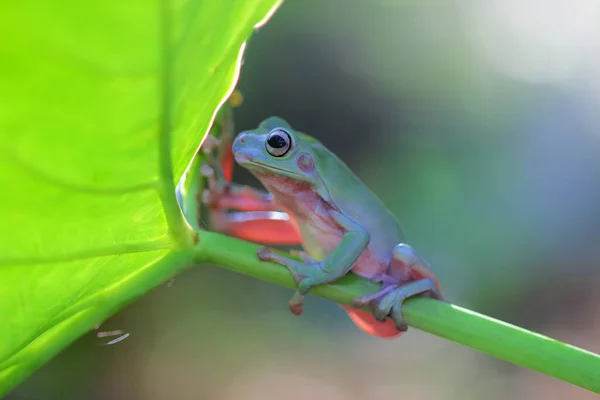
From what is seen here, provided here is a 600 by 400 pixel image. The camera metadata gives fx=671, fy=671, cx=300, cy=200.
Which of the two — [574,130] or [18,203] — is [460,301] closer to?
[574,130]

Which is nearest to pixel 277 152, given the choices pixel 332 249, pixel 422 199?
pixel 332 249

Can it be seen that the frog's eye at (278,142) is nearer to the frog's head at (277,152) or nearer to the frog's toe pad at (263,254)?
the frog's head at (277,152)

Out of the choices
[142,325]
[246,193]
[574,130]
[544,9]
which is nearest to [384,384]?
[142,325]

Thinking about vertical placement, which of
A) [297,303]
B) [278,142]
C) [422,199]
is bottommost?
[422,199]

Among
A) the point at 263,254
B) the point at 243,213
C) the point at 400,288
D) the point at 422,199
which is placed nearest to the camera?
the point at 263,254

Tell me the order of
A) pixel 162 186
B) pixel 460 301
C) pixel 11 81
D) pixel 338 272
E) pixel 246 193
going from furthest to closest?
1. pixel 460 301
2. pixel 246 193
3. pixel 338 272
4. pixel 162 186
5. pixel 11 81

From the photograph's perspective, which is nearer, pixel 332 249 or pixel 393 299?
pixel 393 299

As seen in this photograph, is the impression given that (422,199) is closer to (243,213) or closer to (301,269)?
(243,213)

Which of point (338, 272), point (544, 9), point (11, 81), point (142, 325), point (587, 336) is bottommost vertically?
point (142, 325)
